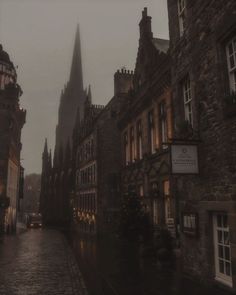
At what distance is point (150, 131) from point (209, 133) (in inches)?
393

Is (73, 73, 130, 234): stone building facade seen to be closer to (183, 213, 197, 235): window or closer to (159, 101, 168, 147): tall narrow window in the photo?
(159, 101, 168, 147): tall narrow window

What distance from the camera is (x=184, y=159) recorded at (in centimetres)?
962

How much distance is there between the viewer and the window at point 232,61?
28.2 ft

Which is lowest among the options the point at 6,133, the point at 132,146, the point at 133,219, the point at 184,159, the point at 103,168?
the point at 133,219

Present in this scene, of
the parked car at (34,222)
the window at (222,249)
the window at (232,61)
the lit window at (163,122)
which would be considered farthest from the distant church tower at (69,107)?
the window at (232,61)

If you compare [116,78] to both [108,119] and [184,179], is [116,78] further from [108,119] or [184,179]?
[184,179]

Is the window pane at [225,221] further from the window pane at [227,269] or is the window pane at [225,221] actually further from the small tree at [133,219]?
the small tree at [133,219]

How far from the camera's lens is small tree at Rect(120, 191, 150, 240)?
1736 cm

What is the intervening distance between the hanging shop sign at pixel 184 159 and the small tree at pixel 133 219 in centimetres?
850

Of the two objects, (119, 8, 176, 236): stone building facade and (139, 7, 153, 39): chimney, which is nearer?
(119, 8, 176, 236): stone building facade

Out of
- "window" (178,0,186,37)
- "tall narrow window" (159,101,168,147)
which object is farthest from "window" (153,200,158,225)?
"window" (178,0,186,37)

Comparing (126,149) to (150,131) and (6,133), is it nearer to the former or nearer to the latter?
(150,131)

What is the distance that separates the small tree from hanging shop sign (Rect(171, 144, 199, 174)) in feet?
27.9

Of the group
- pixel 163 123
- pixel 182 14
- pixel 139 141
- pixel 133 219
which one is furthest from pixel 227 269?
pixel 139 141
